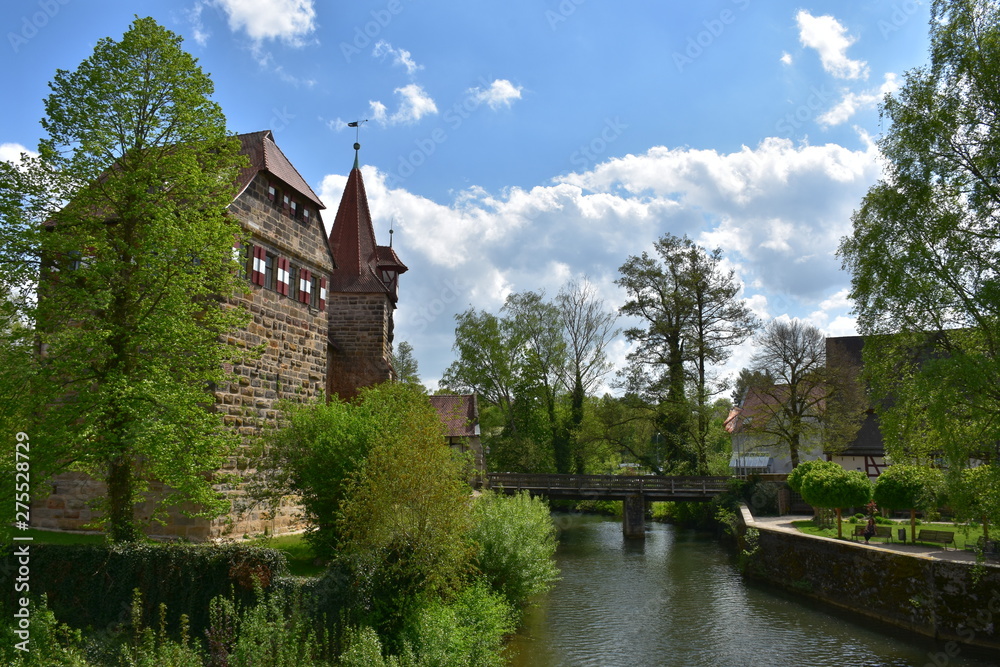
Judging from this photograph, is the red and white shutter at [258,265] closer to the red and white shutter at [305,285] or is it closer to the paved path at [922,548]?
the red and white shutter at [305,285]

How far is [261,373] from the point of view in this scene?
17.8 m

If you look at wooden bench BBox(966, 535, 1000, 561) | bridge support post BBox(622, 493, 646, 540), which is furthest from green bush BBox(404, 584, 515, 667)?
bridge support post BBox(622, 493, 646, 540)

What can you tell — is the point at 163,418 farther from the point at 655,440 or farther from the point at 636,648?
the point at 655,440

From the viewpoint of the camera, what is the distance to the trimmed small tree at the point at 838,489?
20.4 metres

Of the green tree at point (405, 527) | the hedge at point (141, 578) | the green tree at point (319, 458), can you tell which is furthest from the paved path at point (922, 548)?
the hedge at point (141, 578)

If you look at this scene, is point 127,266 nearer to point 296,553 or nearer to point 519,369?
point 296,553

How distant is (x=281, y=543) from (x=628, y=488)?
66.1ft

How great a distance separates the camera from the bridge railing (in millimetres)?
32500

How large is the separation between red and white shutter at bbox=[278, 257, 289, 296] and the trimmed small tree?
1660 cm

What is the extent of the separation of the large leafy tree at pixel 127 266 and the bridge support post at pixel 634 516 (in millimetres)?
23577

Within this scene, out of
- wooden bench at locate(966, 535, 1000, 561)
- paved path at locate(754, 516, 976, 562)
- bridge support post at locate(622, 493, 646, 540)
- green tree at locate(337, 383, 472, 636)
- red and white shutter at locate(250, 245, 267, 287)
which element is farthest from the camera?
bridge support post at locate(622, 493, 646, 540)

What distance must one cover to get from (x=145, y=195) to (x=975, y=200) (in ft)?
52.7

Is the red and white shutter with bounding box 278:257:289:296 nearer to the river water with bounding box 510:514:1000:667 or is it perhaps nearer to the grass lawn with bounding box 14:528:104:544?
the grass lawn with bounding box 14:528:104:544

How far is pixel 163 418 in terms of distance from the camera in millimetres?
12008
